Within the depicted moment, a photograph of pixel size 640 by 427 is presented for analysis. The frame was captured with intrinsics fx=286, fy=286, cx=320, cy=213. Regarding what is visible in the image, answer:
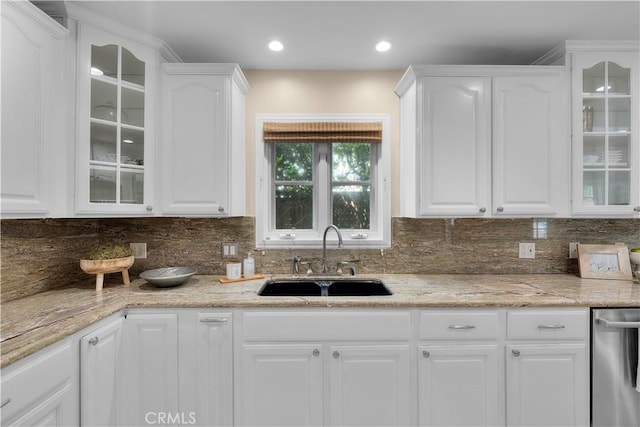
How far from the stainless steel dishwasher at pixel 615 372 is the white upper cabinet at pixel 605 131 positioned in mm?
692

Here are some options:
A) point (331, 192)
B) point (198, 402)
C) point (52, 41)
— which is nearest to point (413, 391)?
point (198, 402)

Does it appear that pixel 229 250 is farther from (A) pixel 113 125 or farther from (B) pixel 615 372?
(B) pixel 615 372

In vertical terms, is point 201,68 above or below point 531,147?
above

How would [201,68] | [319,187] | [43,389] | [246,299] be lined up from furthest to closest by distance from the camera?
1. [319,187]
2. [201,68]
3. [246,299]
4. [43,389]

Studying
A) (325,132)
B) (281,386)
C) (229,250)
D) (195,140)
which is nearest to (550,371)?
(281,386)

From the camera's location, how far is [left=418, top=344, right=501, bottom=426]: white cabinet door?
149cm

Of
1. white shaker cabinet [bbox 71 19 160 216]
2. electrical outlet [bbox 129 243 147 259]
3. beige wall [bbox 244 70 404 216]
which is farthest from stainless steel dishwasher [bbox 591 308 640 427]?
electrical outlet [bbox 129 243 147 259]

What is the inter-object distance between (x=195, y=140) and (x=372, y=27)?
4.22ft

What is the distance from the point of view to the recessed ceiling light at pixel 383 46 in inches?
72.6

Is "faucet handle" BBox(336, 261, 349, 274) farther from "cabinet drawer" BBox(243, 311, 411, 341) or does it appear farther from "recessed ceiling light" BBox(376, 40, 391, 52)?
"recessed ceiling light" BBox(376, 40, 391, 52)

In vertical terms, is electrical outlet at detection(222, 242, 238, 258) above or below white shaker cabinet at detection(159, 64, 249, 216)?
below

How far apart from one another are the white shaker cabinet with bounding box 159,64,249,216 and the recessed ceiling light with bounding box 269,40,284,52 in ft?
0.93

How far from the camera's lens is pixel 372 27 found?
169 cm

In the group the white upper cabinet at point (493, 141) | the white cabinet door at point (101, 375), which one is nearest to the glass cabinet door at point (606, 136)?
the white upper cabinet at point (493, 141)
